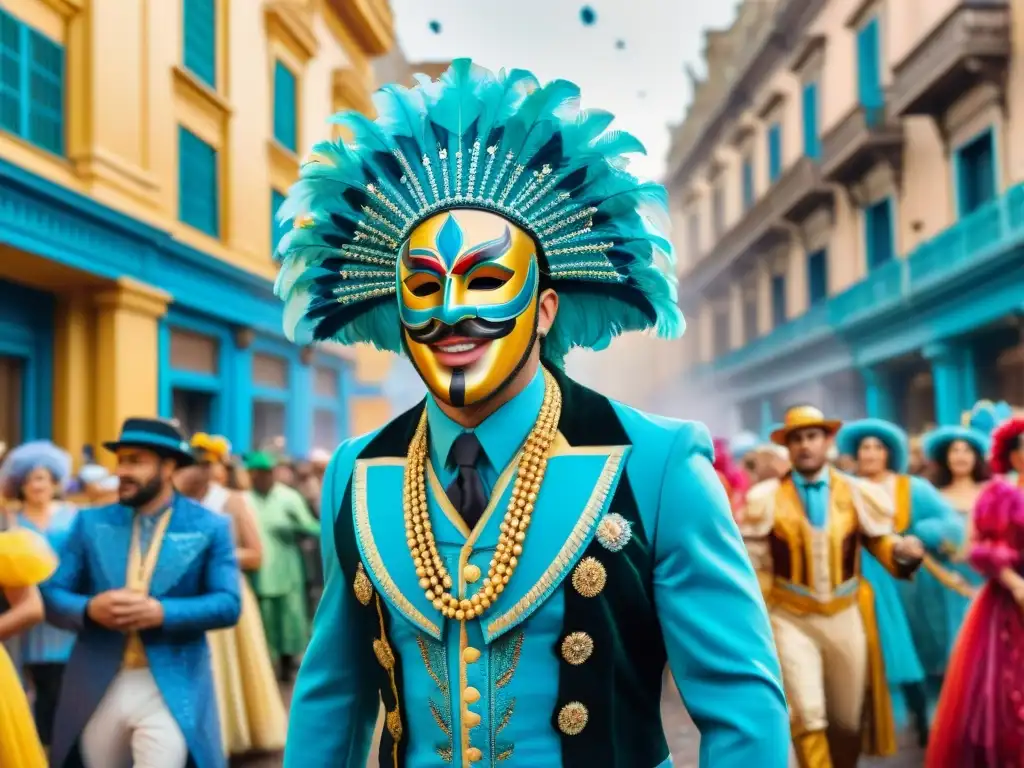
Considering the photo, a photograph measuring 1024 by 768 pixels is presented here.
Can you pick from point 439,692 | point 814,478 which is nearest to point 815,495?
point 814,478

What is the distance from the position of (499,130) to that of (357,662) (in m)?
1.15

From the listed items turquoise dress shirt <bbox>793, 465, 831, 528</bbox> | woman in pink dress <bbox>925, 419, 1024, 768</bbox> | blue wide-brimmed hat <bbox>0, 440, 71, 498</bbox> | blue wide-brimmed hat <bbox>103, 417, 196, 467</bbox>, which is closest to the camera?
blue wide-brimmed hat <bbox>103, 417, 196, 467</bbox>

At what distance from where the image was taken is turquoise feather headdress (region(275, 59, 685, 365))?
2127 millimetres

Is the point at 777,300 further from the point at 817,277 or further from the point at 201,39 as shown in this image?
the point at 201,39

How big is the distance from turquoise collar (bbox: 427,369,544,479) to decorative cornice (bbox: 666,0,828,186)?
21588mm

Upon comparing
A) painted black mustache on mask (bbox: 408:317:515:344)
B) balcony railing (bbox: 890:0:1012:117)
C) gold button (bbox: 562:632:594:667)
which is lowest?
gold button (bbox: 562:632:594:667)

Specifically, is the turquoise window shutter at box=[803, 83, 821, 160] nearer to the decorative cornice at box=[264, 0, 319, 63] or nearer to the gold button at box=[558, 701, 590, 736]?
the decorative cornice at box=[264, 0, 319, 63]

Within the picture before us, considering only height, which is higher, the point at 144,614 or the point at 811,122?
the point at 811,122

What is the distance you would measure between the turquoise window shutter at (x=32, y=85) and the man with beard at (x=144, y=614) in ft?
16.5

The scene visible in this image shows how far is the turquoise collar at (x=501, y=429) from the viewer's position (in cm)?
210

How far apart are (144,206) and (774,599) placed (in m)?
7.54

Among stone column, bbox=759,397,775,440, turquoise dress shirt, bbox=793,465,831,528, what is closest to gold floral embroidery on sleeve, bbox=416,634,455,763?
turquoise dress shirt, bbox=793,465,831,528

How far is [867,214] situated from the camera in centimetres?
1945

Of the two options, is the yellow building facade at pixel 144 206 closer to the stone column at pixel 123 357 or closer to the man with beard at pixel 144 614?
the stone column at pixel 123 357
